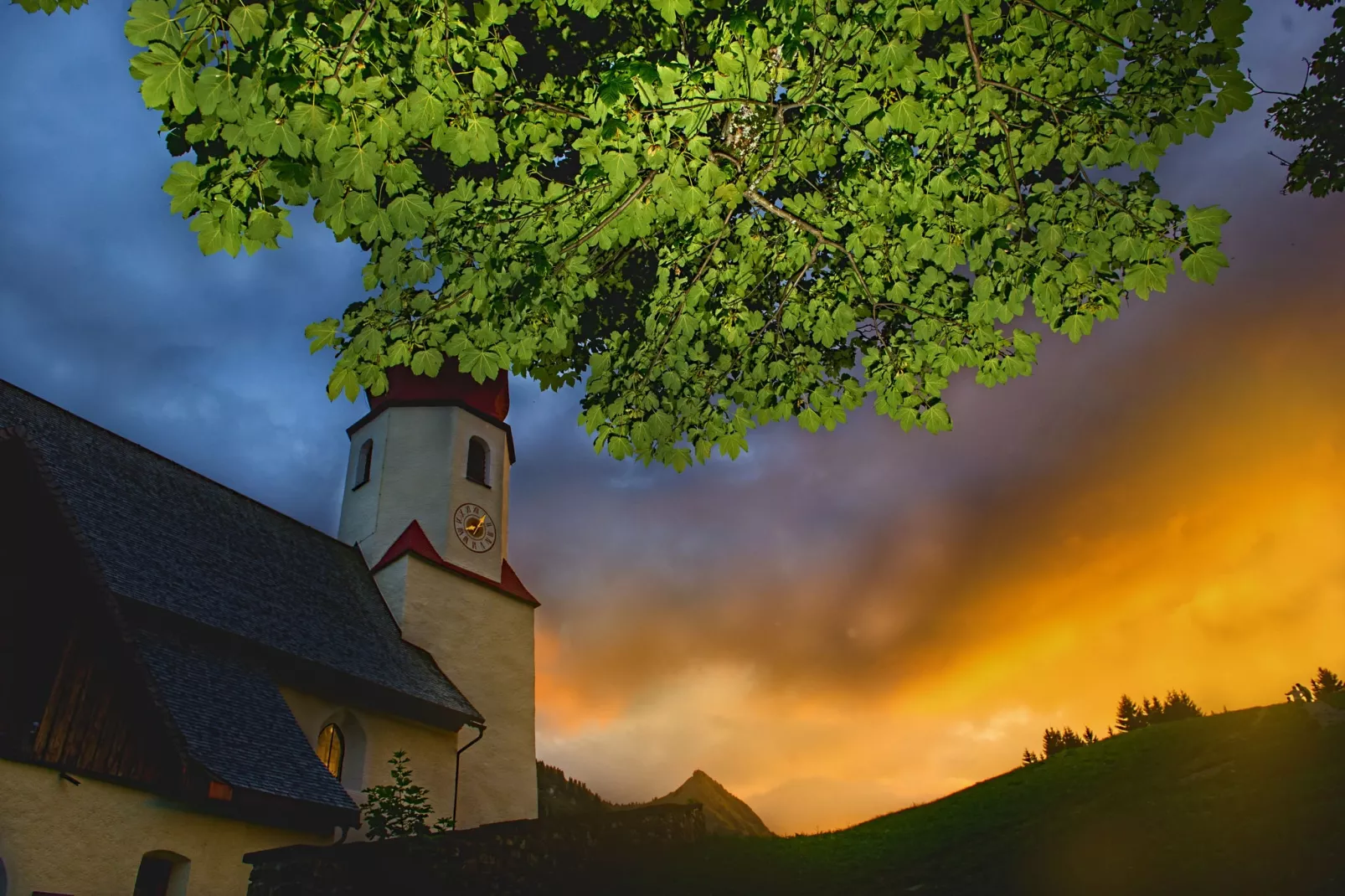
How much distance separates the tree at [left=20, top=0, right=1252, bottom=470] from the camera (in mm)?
5531

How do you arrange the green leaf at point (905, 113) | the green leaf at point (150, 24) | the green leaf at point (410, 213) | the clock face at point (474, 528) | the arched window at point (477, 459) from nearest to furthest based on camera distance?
the green leaf at point (150, 24) < the green leaf at point (410, 213) < the green leaf at point (905, 113) < the clock face at point (474, 528) < the arched window at point (477, 459)

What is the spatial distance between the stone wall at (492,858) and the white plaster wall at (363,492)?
42.9ft

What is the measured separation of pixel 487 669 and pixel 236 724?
10142mm

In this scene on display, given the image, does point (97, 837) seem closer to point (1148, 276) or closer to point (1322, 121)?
point (1148, 276)

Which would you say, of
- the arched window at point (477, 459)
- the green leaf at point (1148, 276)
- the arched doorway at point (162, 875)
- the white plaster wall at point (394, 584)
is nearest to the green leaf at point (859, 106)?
the green leaf at point (1148, 276)

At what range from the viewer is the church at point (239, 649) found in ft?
36.9

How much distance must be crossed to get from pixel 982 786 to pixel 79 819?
16.8 m

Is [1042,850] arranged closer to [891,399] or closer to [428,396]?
[891,399]

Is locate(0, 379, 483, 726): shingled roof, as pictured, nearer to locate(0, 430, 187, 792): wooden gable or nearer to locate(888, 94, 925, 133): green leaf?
locate(0, 430, 187, 792): wooden gable

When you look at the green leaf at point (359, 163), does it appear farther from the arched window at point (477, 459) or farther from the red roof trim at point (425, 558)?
the arched window at point (477, 459)

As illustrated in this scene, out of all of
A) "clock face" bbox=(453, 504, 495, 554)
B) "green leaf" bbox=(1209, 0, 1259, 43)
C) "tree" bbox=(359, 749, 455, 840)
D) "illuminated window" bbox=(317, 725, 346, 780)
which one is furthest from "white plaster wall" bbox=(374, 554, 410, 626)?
"green leaf" bbox=(1209, 0, 1259, 43)

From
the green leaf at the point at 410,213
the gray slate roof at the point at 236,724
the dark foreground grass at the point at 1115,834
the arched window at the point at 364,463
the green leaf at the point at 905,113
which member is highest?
the arched window at the point at 364,463

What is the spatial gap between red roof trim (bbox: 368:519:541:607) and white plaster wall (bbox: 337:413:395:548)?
4.62 feet

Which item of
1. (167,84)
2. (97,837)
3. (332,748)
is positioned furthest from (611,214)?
(332,748)
